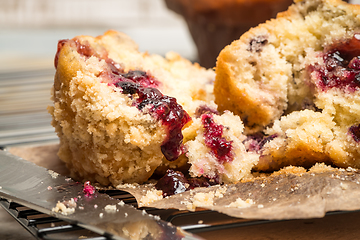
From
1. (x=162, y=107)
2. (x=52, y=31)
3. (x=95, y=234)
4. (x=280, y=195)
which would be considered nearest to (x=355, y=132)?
(x=280, y=195)

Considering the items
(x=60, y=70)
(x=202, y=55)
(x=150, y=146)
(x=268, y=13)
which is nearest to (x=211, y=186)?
(x=150, y=146)

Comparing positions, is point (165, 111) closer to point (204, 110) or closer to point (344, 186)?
point (204, 110)

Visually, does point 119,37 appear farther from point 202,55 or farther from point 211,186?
point 202,55

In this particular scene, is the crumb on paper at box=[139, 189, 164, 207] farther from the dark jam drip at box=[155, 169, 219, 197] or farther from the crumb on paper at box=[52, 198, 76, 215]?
the crumb on paper at box=[52, 198, 76, 215]

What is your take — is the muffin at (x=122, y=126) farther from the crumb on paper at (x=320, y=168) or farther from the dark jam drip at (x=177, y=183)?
the crumb on paper at (x=320, y=168)

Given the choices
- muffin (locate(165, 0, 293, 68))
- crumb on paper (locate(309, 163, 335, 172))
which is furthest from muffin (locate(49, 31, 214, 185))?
muffin (locate(165, 0, 293, 68))

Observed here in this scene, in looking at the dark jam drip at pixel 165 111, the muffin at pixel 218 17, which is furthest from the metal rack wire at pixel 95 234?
the muffin at pixel 218 17
